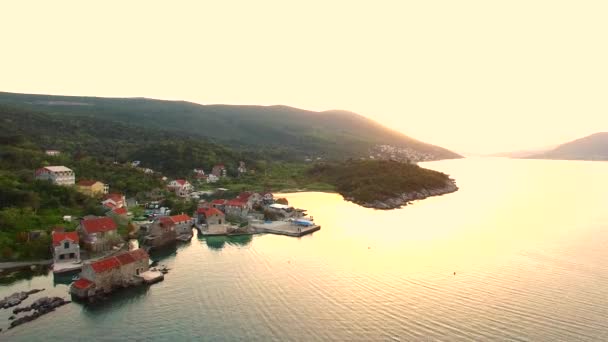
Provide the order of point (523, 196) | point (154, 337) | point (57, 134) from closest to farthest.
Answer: point (154, 337) < point (523, 196) < point (57, 134)

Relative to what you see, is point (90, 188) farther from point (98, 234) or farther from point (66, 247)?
point (66, 247)

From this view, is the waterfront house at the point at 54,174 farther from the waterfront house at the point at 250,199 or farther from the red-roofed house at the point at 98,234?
the waterfront house at the point at 250,199

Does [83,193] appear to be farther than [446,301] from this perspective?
Yes

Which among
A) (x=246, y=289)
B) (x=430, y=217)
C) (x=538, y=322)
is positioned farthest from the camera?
(x=430, y=217)

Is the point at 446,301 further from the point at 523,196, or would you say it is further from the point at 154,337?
the point at 523,196

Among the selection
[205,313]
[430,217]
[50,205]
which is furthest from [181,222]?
[430,217]
